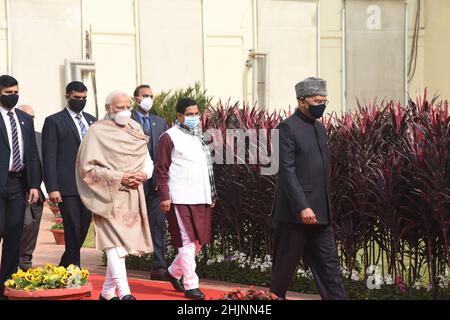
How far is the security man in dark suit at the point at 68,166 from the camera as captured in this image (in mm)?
9312

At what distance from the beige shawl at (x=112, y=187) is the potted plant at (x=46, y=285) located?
16.4 inches

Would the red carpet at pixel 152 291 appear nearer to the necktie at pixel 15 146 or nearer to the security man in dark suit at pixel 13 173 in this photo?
the security man in dark suit at pixel 13 173

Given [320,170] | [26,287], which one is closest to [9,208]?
[26,287]

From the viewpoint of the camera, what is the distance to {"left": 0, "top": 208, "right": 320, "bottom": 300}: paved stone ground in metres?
10.1

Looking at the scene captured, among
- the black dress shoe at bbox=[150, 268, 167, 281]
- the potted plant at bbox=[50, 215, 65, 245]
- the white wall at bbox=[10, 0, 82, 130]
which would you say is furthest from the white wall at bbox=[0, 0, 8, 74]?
the black dress shoe at bbox=[150, 268, 167, 281]

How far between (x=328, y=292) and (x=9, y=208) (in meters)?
2.94

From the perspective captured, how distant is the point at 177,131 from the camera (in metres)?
9.57

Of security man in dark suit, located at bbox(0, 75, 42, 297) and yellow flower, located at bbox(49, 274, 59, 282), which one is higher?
security man in dark suit, located at bbox(0, 75, 42, 297)

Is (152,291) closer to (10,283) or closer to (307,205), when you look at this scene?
(10,283)

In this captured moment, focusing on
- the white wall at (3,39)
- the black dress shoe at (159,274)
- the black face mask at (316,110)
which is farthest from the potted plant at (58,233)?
the black face mask at (316,110)

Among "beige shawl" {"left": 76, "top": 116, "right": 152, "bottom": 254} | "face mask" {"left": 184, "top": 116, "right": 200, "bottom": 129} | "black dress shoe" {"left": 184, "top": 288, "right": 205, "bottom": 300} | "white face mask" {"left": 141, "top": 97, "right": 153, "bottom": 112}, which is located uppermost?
"white face mask" {"left": 141, "top": 97, "right": 153, "bottom": 112}

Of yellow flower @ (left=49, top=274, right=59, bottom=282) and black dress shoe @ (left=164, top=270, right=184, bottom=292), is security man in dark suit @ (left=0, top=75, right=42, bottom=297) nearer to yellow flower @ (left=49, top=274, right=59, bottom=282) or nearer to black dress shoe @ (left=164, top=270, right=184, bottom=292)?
yellow flower @ (left=49, top=274, right=59, bottom=282)

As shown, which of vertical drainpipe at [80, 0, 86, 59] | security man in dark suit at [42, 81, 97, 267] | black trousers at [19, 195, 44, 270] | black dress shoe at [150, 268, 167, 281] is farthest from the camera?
vertical drainpipe at [80, 0, 86, 59]

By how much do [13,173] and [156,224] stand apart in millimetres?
2070
